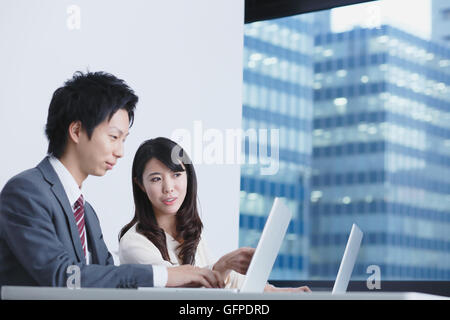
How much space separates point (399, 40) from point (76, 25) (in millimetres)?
1951

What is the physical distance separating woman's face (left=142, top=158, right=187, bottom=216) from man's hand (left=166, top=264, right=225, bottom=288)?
2.02 feet

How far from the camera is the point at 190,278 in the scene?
8.18 ft

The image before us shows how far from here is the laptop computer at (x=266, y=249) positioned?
5.86ft

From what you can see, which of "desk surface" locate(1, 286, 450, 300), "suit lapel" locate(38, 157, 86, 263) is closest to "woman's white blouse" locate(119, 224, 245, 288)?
"suit lapel" locate(38, 157, 86, 263)

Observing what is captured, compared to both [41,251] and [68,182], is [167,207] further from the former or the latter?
[41,251]

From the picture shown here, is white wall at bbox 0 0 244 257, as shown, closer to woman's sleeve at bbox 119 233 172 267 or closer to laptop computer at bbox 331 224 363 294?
woman's sleeve at bbox 119 233 172 267

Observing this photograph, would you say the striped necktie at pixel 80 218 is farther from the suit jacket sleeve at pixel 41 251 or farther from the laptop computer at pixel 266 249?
the laptop computer at pixel 266 249

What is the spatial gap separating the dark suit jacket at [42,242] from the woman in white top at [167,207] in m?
0.41

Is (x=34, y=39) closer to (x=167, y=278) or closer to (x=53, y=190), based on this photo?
(x=53, y=190)

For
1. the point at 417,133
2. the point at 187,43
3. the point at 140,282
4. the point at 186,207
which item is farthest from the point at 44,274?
the point at 417,133

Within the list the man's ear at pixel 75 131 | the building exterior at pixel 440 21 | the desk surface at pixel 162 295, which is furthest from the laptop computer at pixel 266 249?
the building exterior at pixel 440 21

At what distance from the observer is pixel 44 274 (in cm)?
248

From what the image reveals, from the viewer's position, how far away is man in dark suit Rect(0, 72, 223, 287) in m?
2.49

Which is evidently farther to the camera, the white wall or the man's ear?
the white wall
